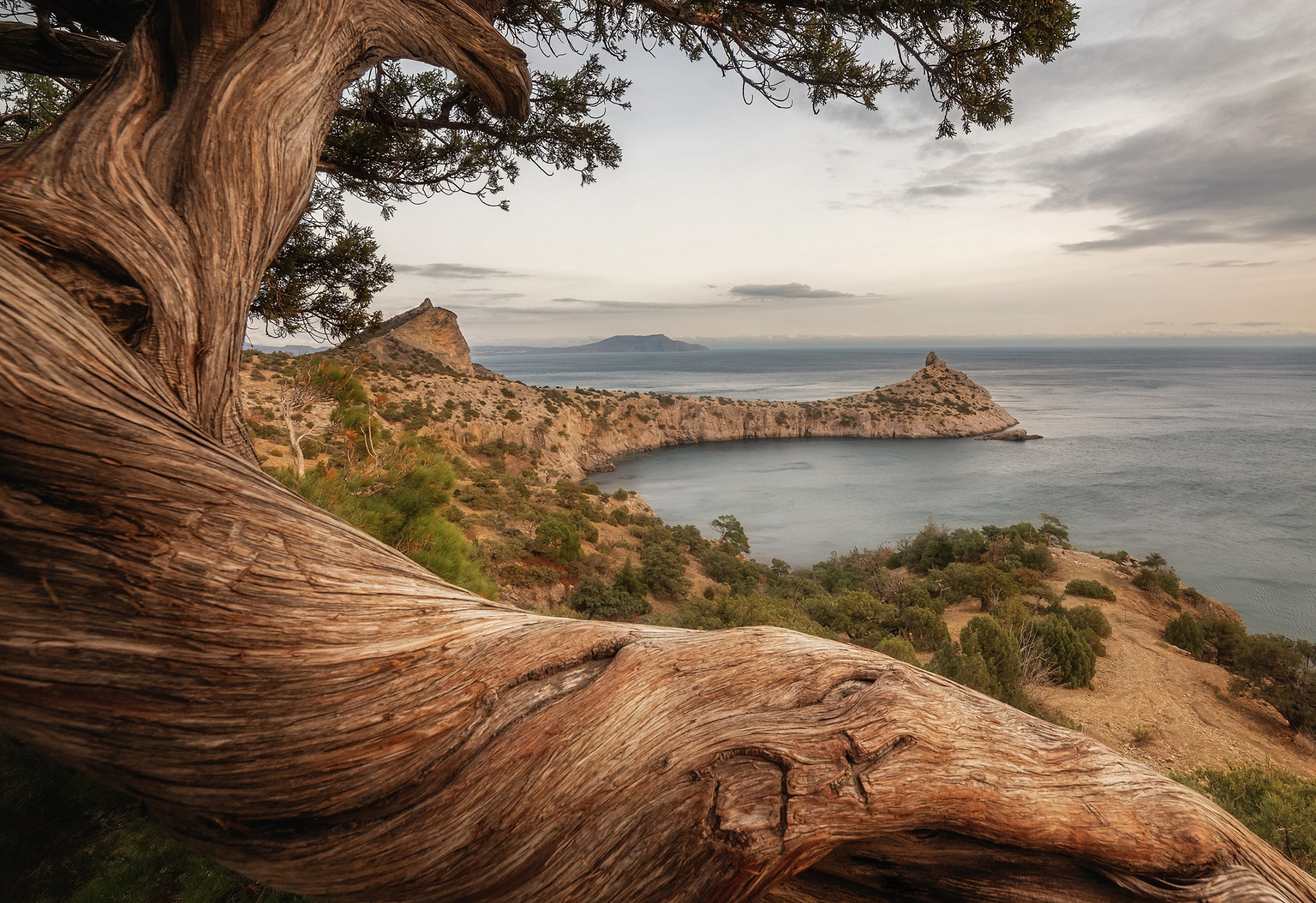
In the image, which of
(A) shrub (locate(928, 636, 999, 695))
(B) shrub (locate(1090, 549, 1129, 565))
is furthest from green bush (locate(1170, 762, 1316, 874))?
(B) shrub (locate(1090, 549, 1129, 565))

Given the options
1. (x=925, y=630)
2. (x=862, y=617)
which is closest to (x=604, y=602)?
(x=862, y=617)

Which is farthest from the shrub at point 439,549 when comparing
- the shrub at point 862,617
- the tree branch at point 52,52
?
the shrub at point 862,617

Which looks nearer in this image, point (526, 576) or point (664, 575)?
point (526, 576)

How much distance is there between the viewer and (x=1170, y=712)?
9.72 m

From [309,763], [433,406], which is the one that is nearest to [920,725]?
[309,763]

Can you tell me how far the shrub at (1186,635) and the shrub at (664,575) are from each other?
1148 cm

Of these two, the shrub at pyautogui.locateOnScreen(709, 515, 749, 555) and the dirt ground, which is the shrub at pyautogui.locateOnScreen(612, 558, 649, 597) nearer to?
the dirt ground

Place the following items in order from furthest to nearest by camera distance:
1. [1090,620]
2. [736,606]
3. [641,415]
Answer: [641,415], [1090,620], [736,606]

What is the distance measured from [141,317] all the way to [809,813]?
1951mm

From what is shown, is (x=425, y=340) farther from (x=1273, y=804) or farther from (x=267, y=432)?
(x=1273, y=804)

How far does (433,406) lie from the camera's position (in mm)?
28312

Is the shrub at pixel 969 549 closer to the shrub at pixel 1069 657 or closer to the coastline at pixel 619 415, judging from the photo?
the shrub at pixel 1069 657

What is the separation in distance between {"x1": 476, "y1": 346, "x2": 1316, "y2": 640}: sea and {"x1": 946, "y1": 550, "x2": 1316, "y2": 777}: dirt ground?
7.49 m

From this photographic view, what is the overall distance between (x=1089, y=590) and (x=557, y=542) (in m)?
15.1
